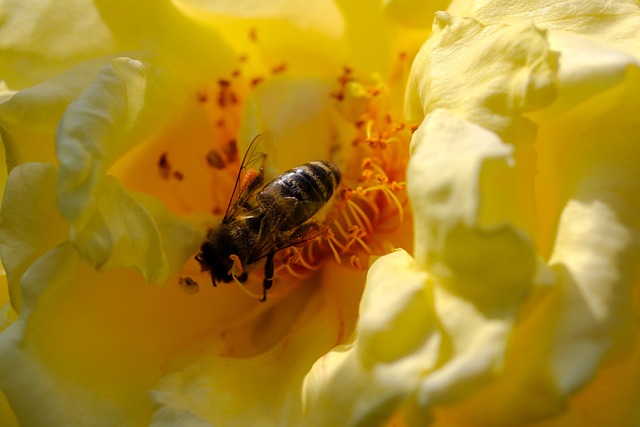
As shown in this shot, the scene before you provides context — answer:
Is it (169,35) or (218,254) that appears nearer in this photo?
(218,254)

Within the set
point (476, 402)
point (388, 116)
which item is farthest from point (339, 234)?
point (476, 402)

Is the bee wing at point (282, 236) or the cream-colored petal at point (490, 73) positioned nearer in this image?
the cream-colored petal at point (490, 73)

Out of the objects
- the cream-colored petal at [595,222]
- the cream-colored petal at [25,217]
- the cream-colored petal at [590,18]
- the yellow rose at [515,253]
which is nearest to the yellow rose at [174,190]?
the cream-colored petal at [25,217]

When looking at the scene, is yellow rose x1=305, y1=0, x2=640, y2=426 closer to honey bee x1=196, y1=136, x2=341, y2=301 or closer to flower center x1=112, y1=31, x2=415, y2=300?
honey bee x1=196, y1=136, x2=341, y2=301

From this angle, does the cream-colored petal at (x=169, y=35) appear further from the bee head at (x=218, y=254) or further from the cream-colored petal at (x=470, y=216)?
the cream-colored petal at (x=470, y=216)

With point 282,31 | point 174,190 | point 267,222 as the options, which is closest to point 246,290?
point 267,222

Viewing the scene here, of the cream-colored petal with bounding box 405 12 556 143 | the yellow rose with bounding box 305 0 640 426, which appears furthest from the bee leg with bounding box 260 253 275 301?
the cream-colored petal with bounding box 405 12 556 143

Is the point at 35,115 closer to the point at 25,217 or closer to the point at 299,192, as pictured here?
the point at 25,217
